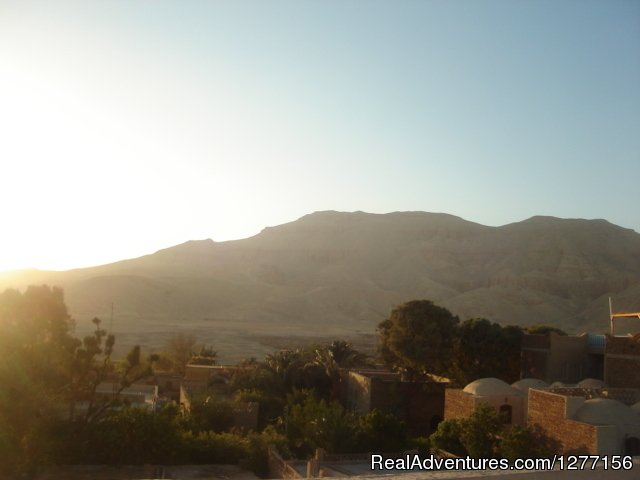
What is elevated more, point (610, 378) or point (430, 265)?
point (430, 265)

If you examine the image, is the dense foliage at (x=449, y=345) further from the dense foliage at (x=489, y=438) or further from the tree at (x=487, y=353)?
the dense foliage at (x=489, y=438)

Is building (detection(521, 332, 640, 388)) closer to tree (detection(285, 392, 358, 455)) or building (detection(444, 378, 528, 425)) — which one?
building (detection(444, 378, 528, 425))

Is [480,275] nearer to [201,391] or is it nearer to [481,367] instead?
[481,367]

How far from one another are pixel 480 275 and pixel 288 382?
9463cm

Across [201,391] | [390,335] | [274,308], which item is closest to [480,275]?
[274,308]

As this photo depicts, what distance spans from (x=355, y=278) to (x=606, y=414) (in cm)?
10310

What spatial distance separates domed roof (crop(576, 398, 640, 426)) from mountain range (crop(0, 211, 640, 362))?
1674 inches

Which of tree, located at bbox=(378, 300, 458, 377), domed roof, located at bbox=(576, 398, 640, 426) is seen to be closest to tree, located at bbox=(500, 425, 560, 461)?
domed roof, located at bbox=(576, 398, 640, 426)

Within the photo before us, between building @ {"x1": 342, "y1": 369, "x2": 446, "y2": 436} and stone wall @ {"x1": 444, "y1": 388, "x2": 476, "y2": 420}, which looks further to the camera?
building @ {"x1": 342, "y1": 369, "x2": 446, "y2": 436}

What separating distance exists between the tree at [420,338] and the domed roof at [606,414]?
42.0 ft

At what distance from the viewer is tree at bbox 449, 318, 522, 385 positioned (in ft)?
98.9

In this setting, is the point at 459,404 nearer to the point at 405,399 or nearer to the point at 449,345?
the point at 405,399

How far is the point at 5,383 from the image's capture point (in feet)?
45.5

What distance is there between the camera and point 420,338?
30906 mm
